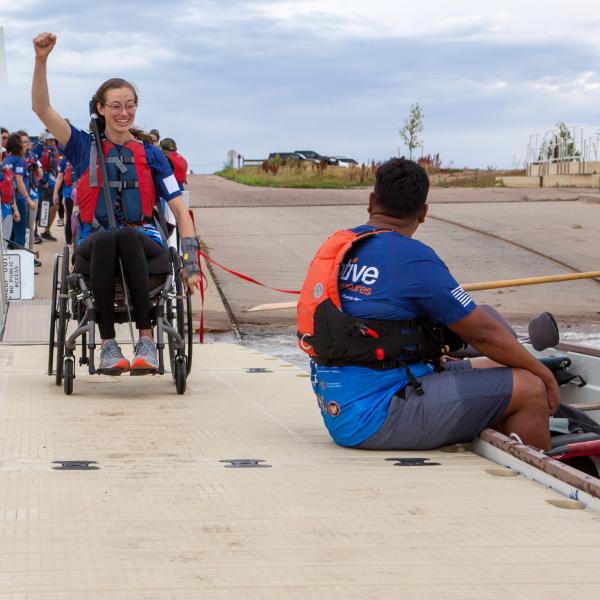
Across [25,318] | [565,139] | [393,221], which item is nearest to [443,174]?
[565,139]

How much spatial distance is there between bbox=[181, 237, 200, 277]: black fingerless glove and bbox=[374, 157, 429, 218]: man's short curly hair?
2066 mm

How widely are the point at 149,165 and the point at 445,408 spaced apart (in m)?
2.81

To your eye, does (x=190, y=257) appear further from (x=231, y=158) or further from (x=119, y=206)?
(x=231, y=158)

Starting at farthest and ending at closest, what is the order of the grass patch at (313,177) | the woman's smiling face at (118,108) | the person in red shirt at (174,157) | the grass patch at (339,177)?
the grass patch at (339,177) → the grass patch at (313,177) → the person in red shirt at (174,157) → the woman's smiling face at (118,108)

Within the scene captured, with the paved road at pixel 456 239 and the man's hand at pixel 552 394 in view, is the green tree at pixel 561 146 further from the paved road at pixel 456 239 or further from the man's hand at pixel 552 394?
the man's hand at pixel 552 394

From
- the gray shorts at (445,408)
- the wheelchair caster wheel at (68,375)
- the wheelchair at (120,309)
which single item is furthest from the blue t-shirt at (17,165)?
the gray shorts at (445,408)

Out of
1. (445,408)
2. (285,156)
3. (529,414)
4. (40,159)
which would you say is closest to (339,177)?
(40,159)

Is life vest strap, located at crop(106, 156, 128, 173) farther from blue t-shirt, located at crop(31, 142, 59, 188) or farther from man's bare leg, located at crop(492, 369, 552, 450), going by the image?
blue t-shirt, located at crop(31, 142, 59, 188)

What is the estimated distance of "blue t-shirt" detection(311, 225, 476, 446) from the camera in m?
4.96

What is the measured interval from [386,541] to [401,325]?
1534 mm

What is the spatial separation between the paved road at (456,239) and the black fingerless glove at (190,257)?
5.70m

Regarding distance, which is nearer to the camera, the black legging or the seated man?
the seated man

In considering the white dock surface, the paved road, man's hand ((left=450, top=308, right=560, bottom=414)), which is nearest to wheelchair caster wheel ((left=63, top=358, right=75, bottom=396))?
the white dock surface

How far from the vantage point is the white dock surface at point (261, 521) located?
319cm
